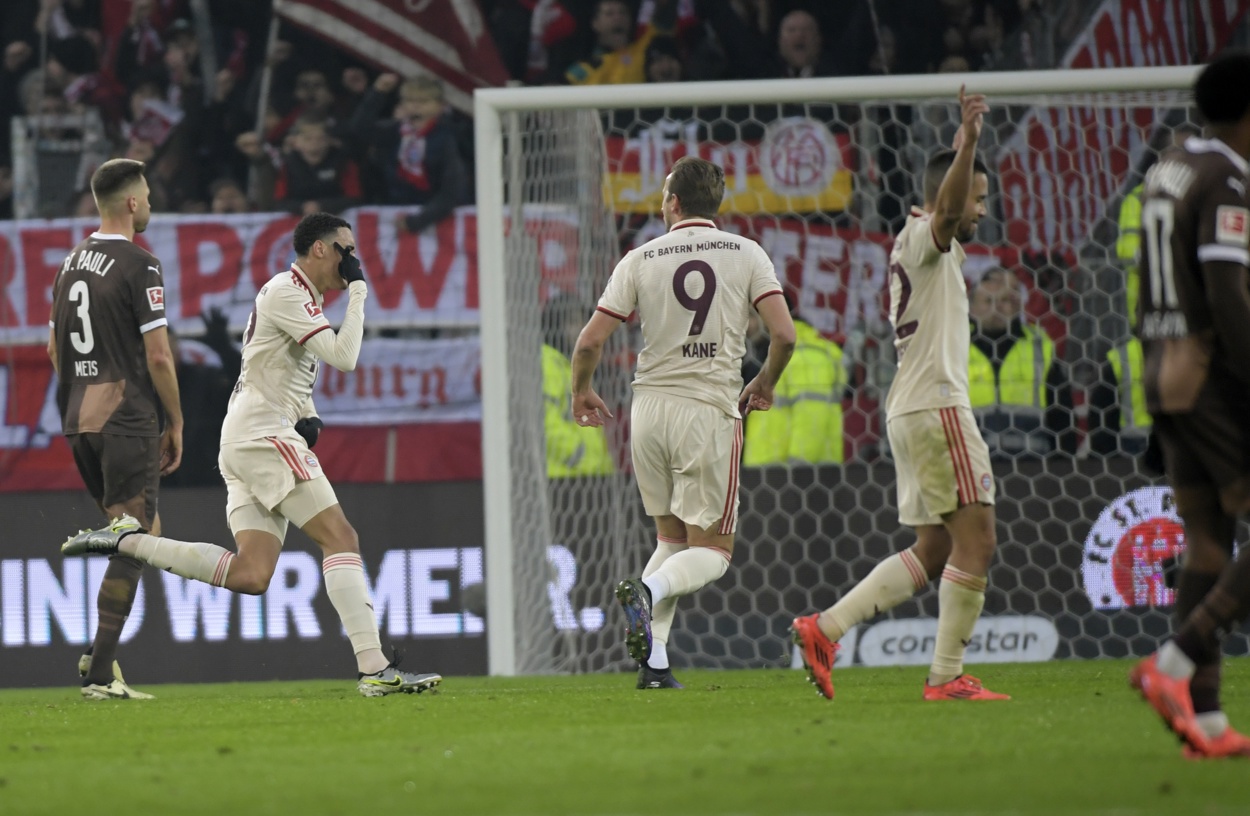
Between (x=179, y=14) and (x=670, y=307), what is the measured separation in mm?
7026

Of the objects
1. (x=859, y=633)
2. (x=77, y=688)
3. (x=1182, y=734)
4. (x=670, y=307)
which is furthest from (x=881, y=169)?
(x=1182, y=734)

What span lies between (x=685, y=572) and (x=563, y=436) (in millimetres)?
2632

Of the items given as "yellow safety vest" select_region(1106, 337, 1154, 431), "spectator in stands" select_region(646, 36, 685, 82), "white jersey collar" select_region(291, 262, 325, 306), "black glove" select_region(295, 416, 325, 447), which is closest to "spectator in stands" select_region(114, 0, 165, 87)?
"spectator in stands" select_region(646, 36, 685, 82)

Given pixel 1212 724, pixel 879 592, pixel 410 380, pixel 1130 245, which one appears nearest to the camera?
pixel 1212 724

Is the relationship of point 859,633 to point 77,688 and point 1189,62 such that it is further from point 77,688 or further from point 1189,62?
point 1189,62

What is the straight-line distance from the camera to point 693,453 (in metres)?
5.86

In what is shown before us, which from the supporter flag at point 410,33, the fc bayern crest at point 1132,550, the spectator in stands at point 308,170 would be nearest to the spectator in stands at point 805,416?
the fc bayern crest at point 1132,550

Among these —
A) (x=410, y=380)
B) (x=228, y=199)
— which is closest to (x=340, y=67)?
(x=228, y=199)

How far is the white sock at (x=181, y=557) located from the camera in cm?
593

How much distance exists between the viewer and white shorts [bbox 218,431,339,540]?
19.3ft

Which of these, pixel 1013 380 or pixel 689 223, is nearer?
pixel 689 223

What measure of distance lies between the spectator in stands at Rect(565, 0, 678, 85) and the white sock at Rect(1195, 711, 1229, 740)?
844 centimetres

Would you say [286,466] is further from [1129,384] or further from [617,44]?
[617,44]

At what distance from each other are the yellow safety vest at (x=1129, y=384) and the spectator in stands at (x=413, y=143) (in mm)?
4262
